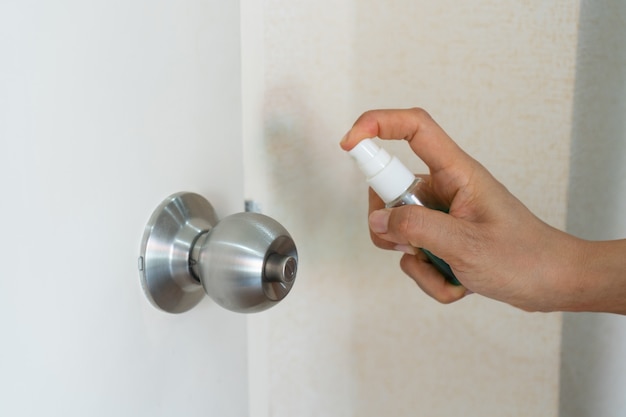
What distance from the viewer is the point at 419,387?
0.50 metres

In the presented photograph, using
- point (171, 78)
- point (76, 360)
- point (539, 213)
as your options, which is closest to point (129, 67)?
point (171, 78)

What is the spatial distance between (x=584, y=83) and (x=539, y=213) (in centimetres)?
12

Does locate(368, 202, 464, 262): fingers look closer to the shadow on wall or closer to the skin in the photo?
the skin

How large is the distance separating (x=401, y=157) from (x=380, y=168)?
14cm

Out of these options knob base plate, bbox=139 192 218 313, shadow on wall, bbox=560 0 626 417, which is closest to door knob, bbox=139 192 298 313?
knob base plate, bbox=139 192 218 313

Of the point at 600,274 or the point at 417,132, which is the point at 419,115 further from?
the point at 600,274

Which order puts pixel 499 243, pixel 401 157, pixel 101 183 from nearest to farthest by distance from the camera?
pixel 101 183 < pixel 499 243 < pixel 401 157

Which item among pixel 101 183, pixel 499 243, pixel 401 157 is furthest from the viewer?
pixel 401 157

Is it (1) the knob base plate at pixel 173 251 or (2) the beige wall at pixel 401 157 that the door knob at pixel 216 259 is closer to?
(1) the knob base plate at pixel 173 251

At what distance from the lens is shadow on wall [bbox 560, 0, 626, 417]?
1.53 ft

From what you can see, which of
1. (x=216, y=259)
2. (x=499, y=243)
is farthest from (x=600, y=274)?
(x=216, y=259)

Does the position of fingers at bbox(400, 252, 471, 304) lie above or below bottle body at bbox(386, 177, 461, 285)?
below

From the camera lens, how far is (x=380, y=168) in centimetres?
34

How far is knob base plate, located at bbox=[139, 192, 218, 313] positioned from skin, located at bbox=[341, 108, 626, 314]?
0.10 m
